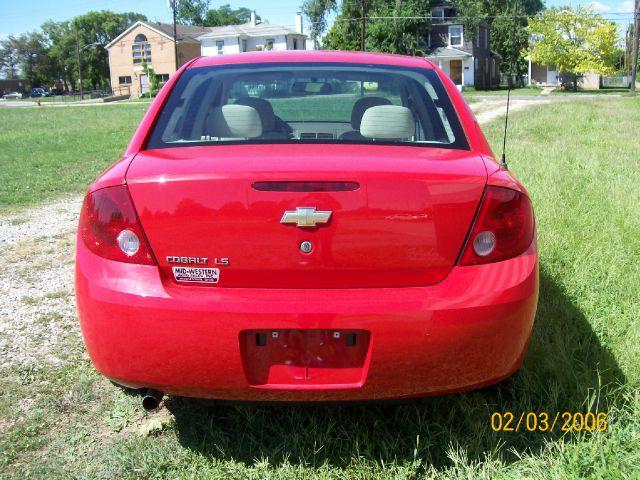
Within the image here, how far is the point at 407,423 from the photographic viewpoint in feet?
9.30

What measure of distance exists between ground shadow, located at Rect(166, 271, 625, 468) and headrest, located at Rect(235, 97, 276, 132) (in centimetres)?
141

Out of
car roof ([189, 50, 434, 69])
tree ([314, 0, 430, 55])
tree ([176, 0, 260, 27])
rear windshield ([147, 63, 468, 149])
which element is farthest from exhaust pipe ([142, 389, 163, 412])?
tree ([176, 0, 260, 27])

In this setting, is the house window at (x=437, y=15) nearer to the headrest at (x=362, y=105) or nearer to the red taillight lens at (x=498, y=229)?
the headrest at (x=362, y=105)

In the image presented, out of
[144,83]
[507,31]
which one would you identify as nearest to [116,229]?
[507,31]

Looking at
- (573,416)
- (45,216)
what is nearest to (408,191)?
(573,416)

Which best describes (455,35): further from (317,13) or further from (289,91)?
(289,91)

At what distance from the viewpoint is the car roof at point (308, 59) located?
10.9 feet

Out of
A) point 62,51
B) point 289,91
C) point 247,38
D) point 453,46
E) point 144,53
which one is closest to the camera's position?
point 289,91

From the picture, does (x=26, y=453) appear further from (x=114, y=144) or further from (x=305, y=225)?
(x=114, y=144)

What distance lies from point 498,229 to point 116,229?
1.37 meters

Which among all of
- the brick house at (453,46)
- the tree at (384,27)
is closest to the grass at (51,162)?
the tree at (384,27)

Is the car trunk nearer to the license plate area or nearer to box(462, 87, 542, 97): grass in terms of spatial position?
the license plate area

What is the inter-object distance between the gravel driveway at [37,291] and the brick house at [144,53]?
7580 cm

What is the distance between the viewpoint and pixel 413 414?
290 cm
